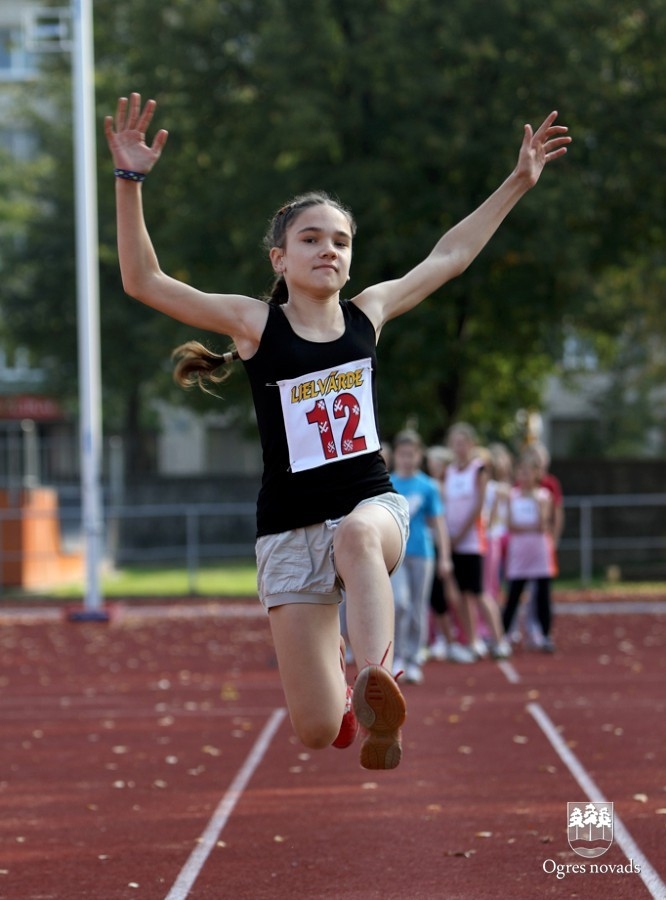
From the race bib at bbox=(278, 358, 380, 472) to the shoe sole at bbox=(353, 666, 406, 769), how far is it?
2.85 feet

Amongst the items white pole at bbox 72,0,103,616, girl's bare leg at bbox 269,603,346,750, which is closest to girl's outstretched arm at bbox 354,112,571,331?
girl's bare leg at bbox 269,603,346,750

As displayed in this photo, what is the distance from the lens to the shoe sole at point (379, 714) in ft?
15.0

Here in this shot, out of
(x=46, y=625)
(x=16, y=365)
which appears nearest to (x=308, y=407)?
(x=46, y=625)

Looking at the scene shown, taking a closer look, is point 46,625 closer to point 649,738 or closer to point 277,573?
point 649,738

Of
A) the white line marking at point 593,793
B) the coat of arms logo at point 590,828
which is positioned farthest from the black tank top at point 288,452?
the coat of arms logo at point 590,828

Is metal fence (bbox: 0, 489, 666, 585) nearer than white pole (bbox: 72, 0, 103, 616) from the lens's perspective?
No

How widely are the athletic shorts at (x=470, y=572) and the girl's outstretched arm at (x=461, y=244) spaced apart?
27.1 feet

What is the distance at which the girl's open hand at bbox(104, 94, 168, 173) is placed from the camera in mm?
4949

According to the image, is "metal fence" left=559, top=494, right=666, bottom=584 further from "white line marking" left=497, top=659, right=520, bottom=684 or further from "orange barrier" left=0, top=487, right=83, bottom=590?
"white line marking" left=497, top=659, right=520, bottom=684

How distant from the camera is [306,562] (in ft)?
16.7

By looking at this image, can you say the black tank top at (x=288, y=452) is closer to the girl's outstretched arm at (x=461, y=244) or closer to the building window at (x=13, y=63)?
the girl's outstretched arm at (x=461, y=244)

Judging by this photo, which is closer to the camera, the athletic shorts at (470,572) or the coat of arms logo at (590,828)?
the coat of arms logo at (590,828)

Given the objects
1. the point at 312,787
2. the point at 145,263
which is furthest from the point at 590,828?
the point at 145,263

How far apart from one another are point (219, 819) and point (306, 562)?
2.55 m
